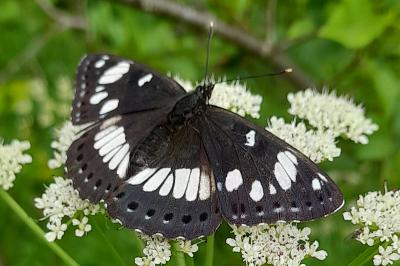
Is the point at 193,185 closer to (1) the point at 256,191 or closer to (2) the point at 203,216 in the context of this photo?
(2) the point at 203,216

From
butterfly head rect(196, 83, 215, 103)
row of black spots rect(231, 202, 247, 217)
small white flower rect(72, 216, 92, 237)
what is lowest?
row of black spots rect(231, 202, 247, 217)

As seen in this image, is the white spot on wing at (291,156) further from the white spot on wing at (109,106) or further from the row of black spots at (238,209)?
the white spot on wing at (109,106)

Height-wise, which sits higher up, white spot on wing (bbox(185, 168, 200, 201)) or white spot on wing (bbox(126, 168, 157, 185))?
white spot on wing (bbox(126, 168, 157, 185))

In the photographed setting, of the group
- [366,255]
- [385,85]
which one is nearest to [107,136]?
[366,255]

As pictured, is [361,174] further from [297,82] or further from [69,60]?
[69,60]

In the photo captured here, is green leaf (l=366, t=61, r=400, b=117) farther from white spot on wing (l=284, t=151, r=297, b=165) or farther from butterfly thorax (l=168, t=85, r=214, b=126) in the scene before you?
white spot on wing (l=284, t=151, r=297, b=165)

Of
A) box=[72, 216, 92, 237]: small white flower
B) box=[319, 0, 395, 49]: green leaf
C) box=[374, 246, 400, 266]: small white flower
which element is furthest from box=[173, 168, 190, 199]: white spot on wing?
box=[319, 0, 395, 49]: green leaf
